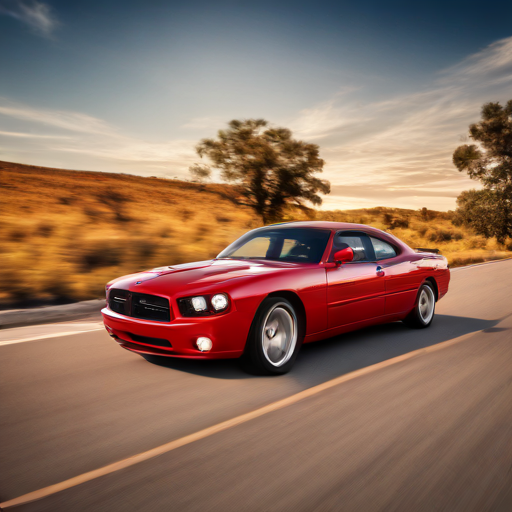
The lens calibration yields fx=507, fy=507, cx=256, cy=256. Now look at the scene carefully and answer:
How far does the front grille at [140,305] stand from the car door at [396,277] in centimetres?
283

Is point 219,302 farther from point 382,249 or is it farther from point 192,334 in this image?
point 382,249

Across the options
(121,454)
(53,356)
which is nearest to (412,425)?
(121,454)

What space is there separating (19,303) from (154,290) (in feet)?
16.6

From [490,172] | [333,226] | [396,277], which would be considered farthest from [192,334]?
[490,172]

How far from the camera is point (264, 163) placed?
22.7m

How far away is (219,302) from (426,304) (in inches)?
148

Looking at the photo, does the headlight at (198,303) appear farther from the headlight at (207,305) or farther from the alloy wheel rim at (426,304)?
the alloy wheel rim at (426,304)

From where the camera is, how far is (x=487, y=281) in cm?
1211

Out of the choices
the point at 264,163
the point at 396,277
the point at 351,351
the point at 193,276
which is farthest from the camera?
the point at 264,163

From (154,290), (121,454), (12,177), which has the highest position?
(12,177)

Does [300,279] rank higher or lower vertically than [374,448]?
higher

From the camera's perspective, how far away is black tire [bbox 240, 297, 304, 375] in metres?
4.36

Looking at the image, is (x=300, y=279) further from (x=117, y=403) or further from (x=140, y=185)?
(x=140, y=185)

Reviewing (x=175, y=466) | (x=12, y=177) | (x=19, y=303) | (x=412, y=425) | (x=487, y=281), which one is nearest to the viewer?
(x=175, y=466)
